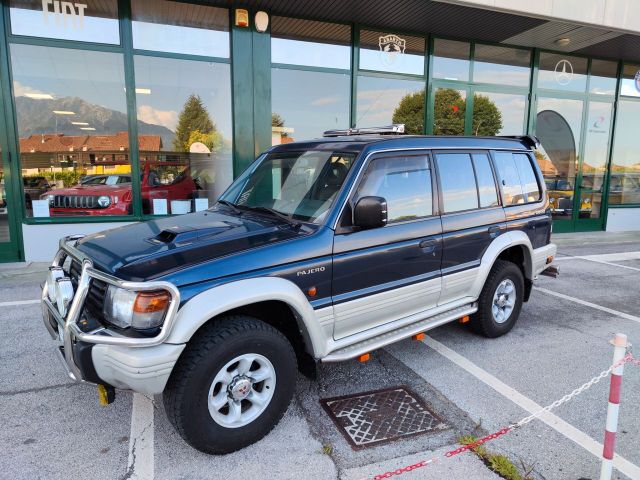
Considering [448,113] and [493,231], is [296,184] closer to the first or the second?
[493,231]

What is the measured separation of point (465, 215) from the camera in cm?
418

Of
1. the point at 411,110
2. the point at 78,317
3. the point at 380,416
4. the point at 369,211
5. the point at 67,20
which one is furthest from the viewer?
the point at 411,110

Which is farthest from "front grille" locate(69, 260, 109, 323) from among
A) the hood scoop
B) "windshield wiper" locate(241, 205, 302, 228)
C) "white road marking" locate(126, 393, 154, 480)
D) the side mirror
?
the side mirror

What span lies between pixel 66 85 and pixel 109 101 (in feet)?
2.44

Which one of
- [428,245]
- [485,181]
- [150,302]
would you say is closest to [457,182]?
[485,181]

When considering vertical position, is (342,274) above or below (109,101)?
below

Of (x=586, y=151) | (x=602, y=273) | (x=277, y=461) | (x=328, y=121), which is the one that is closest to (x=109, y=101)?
(x=328, y=121)

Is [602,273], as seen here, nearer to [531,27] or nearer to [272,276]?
[531,27]

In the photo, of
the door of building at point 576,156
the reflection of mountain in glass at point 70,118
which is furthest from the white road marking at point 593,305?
the reflection of mountain in glass at point 70,118

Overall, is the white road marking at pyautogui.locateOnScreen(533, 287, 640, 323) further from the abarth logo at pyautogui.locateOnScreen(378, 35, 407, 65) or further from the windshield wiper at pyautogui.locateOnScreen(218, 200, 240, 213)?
the abarth logo at pyautogui.locateOnScreen(378, 35, 407, 65)

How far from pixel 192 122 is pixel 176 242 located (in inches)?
266

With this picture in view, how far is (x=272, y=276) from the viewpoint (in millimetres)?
2902

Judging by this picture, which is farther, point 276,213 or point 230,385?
point 276,213

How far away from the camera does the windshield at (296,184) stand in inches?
137
